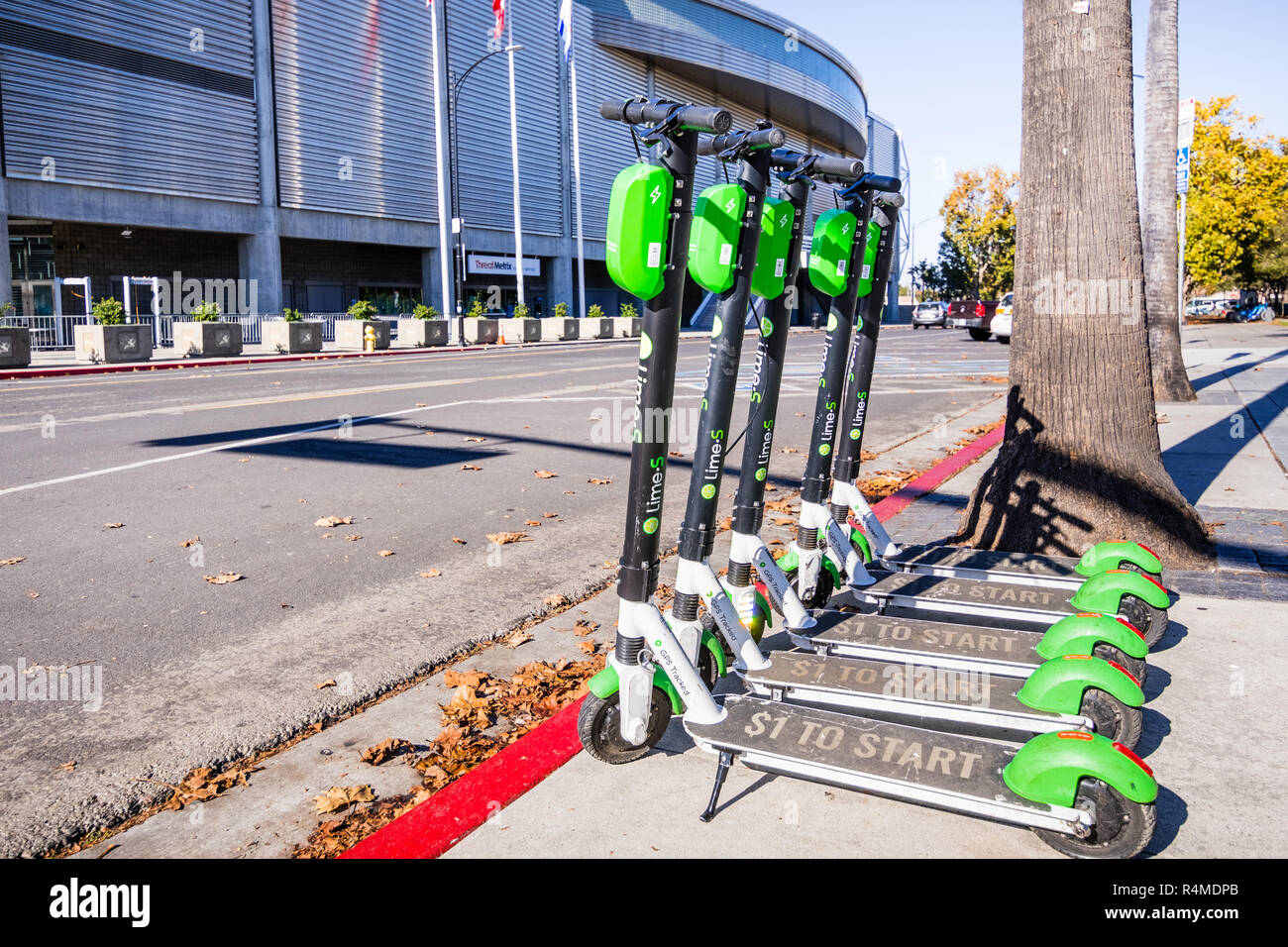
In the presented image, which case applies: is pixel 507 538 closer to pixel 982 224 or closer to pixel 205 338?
pixel 205 338

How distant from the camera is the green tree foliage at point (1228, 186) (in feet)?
185

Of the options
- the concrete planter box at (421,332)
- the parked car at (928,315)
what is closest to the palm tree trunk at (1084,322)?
the concrete planter box at (421,332)

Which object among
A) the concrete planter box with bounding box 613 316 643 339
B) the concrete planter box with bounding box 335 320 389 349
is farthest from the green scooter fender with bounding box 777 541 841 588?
the concrete planter box with bounding box 613 316 643 339

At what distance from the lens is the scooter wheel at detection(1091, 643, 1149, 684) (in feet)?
11.3

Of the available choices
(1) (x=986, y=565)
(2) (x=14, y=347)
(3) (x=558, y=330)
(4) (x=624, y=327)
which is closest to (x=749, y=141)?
(1) (x=986, y=565)

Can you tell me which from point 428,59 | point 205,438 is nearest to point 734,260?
point 205,438

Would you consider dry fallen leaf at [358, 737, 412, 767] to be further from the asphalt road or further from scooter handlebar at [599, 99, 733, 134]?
scooter handlebar at [599, 99, 733, 134]

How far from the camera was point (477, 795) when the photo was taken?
2.90 meters

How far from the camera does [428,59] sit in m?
41.7

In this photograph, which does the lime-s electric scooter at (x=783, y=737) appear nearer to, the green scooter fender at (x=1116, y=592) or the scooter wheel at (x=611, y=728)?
the scooter wheel at (x=611, y=728)

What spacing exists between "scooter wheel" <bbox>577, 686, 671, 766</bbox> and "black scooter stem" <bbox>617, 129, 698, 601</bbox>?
0.35 m

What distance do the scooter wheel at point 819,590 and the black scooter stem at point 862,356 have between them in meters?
0.52

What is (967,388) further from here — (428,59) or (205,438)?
(428,59)
